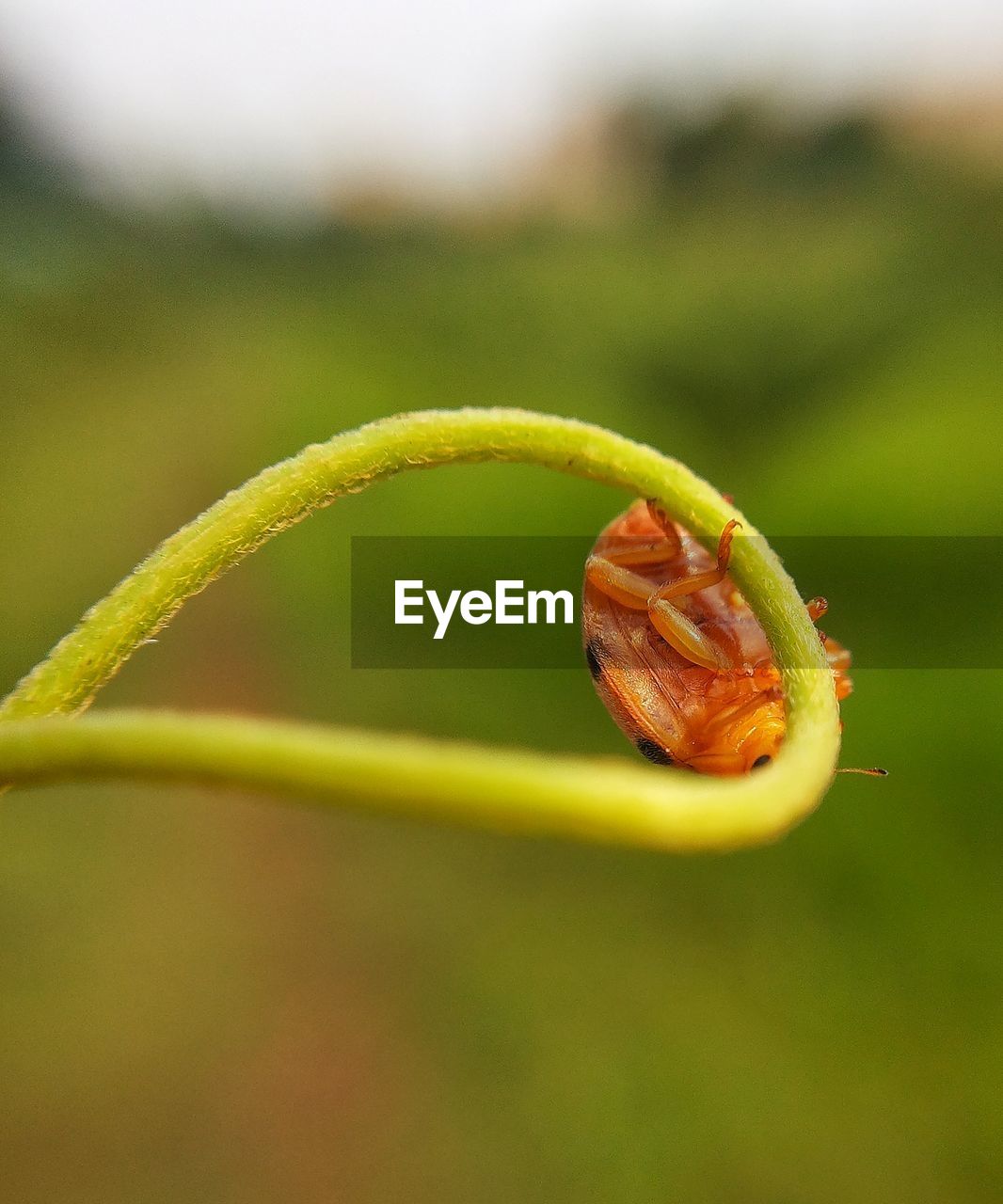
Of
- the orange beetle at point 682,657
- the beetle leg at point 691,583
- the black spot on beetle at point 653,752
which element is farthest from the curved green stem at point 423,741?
the black spot on beetle at point 653,752

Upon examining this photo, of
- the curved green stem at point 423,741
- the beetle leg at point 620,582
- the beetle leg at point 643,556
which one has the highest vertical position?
the beetle leg at point 643,556

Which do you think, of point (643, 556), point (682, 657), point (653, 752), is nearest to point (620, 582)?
point (643, 556)

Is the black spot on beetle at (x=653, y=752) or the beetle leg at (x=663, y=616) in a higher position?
the beetle leg at (x=663, y=616)

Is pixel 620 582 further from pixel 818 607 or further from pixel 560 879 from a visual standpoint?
pixel 560 879

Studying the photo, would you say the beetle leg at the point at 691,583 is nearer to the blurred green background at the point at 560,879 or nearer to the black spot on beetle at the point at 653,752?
the black spot on beetle at the point at 653,752

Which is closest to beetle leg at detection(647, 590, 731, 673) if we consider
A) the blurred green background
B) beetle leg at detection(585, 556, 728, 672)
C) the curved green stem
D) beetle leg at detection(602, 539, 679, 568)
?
beetle leg at detection(585, 556, 728, 672)

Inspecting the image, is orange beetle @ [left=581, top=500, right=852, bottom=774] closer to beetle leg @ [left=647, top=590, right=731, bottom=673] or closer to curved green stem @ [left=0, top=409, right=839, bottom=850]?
beetle leg @ [left=647, top=590, right=731, bottom=673]
